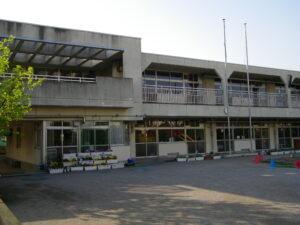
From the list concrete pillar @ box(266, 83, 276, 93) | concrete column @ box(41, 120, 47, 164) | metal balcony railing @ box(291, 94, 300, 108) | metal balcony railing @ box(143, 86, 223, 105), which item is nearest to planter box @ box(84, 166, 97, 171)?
concrete column @ box(41, 120, 47, 164)

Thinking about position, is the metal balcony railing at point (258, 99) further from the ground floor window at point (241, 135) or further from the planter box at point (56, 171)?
the planter box at point (56, 171)

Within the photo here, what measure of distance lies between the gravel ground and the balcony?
16.7ft

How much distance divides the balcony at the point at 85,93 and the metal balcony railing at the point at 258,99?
397 inches

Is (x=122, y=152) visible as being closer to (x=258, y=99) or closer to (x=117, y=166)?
(x=117, y=166)

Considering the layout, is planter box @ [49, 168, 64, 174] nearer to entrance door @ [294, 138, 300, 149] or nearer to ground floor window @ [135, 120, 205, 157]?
ground floor window @ [135, 120, 205, 157]

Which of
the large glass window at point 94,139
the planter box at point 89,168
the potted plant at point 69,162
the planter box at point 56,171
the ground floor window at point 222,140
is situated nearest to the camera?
the planter box at point 56,171

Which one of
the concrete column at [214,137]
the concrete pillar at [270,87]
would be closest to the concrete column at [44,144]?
the concrete column at [214,137]

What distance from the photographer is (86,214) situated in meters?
7.19

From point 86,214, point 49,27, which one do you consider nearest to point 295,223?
point 86,214

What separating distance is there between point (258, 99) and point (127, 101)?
43.7 feet

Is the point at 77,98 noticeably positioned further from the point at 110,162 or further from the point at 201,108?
the point at 201,108

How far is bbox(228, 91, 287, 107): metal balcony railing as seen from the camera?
987 inches

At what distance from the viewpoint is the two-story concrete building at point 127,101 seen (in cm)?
1691

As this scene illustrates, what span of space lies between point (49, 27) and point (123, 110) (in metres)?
6.61
